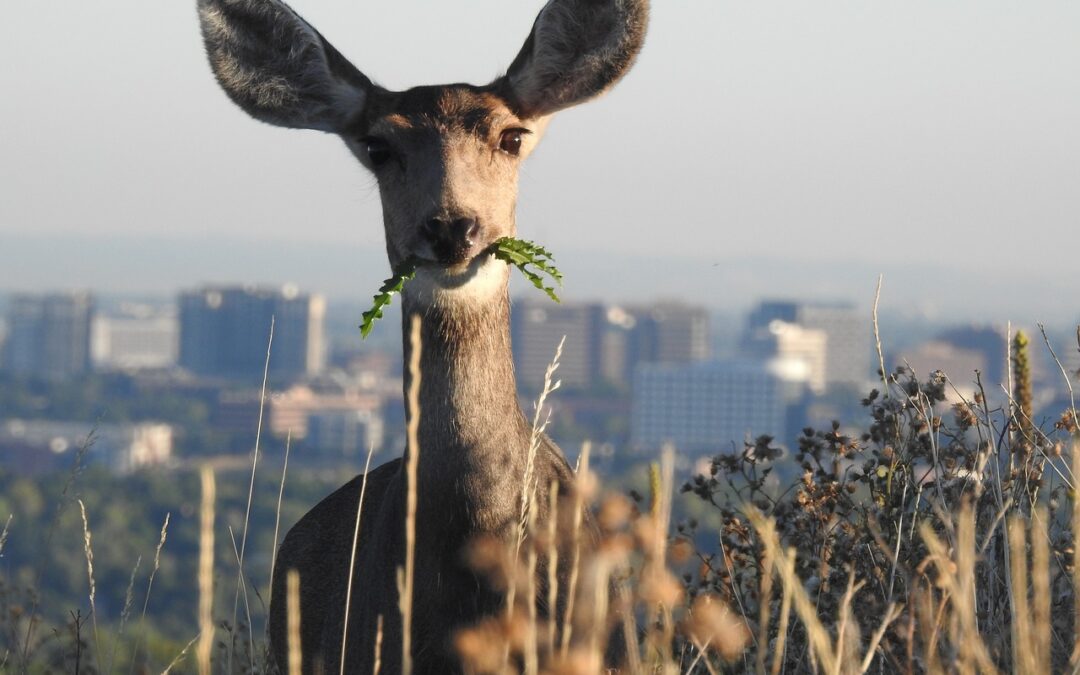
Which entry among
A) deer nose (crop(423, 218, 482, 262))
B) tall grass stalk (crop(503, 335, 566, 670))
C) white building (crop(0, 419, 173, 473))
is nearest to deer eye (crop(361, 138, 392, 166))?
deer nose (crop(423, 218, 482, 262))

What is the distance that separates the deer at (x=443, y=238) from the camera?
5645 mm

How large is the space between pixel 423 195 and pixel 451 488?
3.18 feet

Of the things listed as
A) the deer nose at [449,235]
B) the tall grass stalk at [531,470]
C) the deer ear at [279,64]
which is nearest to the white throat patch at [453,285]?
the deer nose at [449,235]

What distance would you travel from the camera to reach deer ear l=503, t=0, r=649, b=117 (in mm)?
6266

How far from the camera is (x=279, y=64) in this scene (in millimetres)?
6570

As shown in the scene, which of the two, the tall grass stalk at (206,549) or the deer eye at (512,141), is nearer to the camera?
the tall grass stalk at (206,549)

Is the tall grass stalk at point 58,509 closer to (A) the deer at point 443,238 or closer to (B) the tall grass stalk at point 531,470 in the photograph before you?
(A) the deer at point 443,238

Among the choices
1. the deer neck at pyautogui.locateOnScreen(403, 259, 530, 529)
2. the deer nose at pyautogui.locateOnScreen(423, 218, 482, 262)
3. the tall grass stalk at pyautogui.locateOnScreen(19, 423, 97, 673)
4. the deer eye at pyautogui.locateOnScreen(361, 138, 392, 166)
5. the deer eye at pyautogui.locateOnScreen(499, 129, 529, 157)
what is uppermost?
A: the deer eye at pyautogui.locateOnScreen(499, 129, 529, 157)

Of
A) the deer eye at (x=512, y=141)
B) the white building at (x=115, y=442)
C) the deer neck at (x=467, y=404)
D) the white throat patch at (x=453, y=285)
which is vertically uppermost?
the deer eye at (x=512, y=141)

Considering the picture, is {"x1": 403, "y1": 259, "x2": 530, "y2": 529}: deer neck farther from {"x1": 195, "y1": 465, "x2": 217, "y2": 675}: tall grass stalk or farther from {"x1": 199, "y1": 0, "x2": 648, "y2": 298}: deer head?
{"x1": 195, "y1": 465, "x2": 217, "y2": 675}: tall grass stalk

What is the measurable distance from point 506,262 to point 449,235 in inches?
14.5

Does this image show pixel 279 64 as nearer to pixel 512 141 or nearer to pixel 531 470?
pixel 512 141

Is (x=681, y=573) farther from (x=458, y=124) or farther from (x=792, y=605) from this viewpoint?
(x=458, y=124)

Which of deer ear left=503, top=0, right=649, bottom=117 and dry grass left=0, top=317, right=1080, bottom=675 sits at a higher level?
deer ear left=503, top=0, right=649, bottom=117
